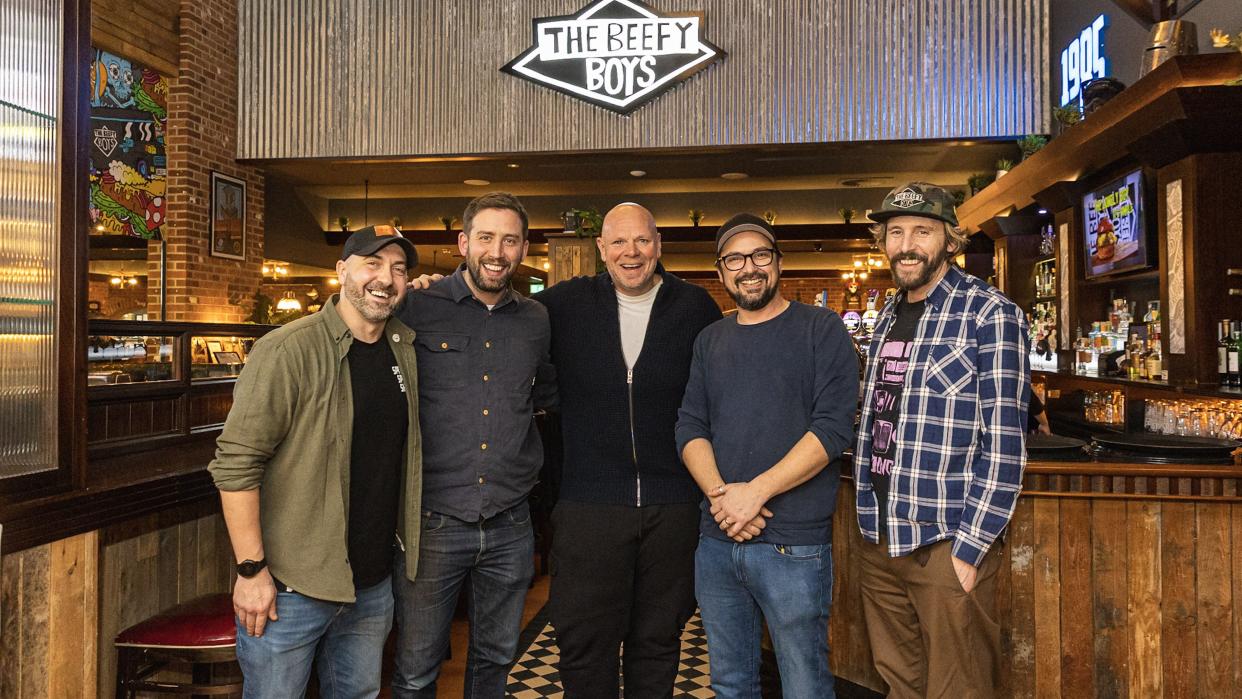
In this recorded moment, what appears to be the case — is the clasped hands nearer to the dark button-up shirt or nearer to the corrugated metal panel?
the dark button-up shirt

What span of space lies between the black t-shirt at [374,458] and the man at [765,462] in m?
0.85

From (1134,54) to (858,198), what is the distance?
5388mm

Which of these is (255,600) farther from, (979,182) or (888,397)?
(979,182)

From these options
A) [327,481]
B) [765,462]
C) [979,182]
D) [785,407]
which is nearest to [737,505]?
[765,462]

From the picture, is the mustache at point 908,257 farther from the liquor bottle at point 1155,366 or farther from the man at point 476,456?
the liquor bottle at point 1155,366

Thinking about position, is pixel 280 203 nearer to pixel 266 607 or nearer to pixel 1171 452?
pixel 266 607

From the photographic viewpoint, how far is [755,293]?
246 cm

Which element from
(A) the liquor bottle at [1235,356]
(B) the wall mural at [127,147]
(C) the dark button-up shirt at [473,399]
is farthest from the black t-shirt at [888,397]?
(B) the wall mural at [127,147]

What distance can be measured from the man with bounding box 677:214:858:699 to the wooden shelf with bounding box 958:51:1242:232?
289 centimetres

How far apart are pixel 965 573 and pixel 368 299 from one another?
5.79 feet

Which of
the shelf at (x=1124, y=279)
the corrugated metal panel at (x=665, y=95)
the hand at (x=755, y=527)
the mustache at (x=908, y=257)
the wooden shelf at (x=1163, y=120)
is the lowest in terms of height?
the hand at (x=755, y=527)

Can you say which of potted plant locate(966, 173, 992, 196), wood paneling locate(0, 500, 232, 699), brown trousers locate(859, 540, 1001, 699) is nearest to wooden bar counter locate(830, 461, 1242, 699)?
brown trousers locate(859, 540, 1001, 699)

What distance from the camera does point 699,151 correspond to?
8.01 meters

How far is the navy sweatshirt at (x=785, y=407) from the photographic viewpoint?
2357 millimetres
